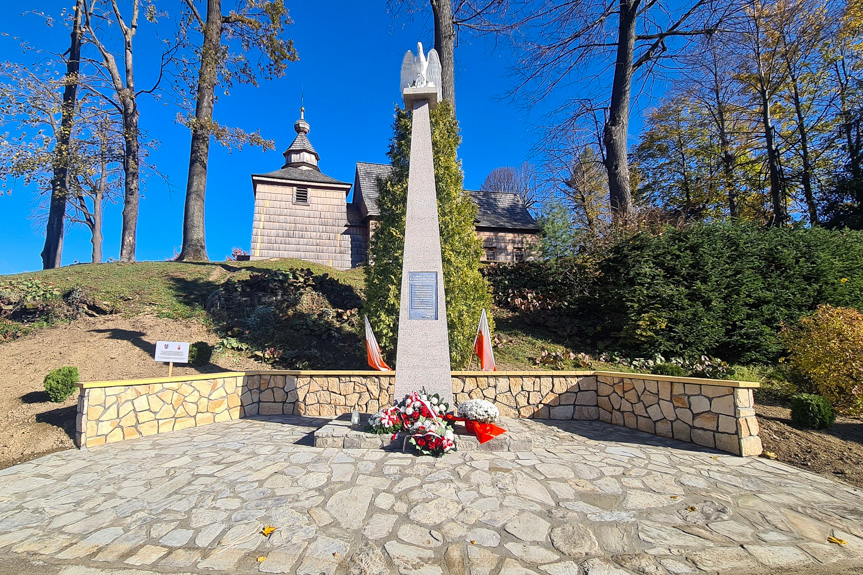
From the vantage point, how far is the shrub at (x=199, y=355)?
7750mm

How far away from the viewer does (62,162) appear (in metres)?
14.4

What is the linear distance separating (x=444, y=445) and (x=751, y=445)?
363cm

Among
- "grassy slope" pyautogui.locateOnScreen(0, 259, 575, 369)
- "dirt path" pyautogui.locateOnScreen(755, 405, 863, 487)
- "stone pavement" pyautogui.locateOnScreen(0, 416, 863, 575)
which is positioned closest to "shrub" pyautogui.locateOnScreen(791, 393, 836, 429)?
"dirt path" pyautogui.locateOnScreen(755, 405, 863, 487)

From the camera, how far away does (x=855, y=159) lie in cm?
1514

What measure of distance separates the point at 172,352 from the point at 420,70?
6.00 metres

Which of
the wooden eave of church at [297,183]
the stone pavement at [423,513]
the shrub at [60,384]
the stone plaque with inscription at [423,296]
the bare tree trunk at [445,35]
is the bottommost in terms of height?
the stone pavement at [423,513]

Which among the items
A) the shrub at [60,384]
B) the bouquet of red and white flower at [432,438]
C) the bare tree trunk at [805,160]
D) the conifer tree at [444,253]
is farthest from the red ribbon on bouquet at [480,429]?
the bare tree trunk at [805,160]

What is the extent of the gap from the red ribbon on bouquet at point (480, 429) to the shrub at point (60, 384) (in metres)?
5.75

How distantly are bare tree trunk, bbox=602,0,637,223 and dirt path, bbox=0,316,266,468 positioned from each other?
10.9 meters

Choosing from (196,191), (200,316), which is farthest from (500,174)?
(200,316)

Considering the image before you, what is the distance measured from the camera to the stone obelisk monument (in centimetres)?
Result: 547

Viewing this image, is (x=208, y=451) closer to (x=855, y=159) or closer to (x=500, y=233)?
(x=500, y=233)

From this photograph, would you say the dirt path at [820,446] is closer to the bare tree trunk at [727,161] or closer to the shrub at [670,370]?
the shrub at [670,370]

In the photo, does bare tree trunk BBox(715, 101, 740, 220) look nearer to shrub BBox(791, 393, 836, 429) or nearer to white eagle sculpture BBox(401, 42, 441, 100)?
shrub BBox(791, 393, 836, 429)
